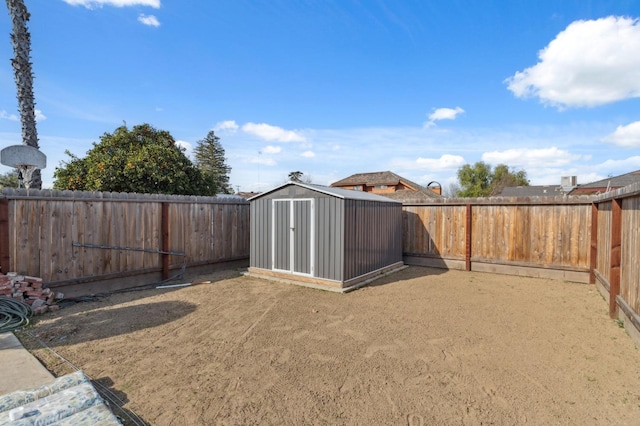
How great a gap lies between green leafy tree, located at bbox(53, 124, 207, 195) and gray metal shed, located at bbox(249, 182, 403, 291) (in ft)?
17.6

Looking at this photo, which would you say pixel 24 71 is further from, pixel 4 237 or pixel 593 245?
pixel 593 245

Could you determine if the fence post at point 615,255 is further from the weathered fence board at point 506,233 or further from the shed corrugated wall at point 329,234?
the shed corrugated wall at point 329,234

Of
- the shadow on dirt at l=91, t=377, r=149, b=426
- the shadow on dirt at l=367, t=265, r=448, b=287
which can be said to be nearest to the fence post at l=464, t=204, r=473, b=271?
the shadow on dirt at l=367, t=265, r=448, b=287

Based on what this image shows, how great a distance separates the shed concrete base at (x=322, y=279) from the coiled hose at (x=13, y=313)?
3.79 meters

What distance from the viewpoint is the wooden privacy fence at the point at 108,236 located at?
4824 millimetres

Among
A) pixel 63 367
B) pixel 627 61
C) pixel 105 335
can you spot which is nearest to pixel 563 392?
pixel 63 367

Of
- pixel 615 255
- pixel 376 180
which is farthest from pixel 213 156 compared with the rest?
pixel 615 255

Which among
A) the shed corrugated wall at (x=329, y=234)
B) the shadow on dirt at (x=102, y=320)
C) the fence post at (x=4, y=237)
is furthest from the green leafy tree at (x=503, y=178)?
the fence post at (x=4, y=237)

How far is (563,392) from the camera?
2.58 meters

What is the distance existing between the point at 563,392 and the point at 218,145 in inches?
1768

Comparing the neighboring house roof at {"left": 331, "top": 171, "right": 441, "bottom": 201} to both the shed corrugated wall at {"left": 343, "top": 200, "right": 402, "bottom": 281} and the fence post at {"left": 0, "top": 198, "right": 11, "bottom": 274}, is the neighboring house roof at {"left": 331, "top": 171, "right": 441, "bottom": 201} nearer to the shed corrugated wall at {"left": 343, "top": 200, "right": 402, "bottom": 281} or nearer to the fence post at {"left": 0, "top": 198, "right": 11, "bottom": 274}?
the shed corrugated wall at {"left": 343, "top": 200, "right": 402, "bottom": 281}

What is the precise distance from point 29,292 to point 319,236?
468 centimetres

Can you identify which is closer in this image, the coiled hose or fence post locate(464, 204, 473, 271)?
the coiled hose

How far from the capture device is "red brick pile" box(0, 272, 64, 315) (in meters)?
4.45
